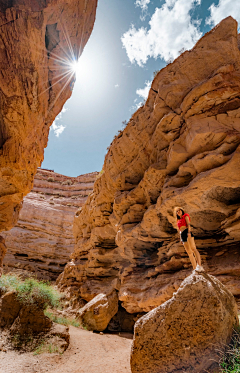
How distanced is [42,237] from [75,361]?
20.0m

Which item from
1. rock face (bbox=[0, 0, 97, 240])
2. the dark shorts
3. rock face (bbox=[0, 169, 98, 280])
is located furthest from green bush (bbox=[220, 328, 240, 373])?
rock face (bbox=[0, 169, 98, 280])

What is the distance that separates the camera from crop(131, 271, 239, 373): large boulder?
8.71ft

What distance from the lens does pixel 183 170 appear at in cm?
652

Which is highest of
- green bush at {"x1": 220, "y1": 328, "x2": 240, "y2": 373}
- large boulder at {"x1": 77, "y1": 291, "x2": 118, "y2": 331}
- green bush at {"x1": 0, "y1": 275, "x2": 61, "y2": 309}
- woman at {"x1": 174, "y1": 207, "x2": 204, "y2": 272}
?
woman at {"x1": 174, "y1": 207, "x2": 204, "y2": 272}

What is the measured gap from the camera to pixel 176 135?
7211mm

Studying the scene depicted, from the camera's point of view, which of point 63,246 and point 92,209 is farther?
point 63,246

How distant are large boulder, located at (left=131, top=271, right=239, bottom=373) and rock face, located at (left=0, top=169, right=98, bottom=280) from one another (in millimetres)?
19945

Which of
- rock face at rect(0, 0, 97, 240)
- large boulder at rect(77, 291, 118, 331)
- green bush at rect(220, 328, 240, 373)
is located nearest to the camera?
green bush at rect(220, 328, 240, 373)

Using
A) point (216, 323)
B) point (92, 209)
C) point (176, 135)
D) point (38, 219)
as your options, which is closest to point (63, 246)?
point (38, 219)

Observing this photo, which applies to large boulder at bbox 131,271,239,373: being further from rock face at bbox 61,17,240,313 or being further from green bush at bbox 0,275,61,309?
green bush at bbox 0,275,61,309

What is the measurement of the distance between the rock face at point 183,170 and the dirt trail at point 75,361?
93.3 inches

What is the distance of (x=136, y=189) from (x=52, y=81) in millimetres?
6860

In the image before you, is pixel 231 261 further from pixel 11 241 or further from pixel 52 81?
pixel 11 241

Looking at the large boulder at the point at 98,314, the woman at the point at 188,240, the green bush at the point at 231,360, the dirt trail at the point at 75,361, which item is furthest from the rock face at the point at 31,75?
the green bush at the point at 231,360
